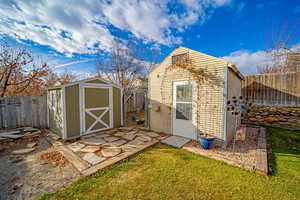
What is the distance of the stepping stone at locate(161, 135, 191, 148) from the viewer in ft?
13.9

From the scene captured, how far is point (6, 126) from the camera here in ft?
18.9

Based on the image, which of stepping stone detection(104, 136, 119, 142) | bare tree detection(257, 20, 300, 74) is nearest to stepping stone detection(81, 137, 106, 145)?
stepping stone detection(104, 136, 119, 142)

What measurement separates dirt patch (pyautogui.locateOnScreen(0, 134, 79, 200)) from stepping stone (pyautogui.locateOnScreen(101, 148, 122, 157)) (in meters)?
0.86

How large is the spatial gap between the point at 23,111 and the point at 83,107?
3.85 meters

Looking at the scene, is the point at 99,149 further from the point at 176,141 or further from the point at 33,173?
the point at 176,141

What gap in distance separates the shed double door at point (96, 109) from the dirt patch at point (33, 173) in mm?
1574

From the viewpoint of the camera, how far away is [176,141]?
14.7ft

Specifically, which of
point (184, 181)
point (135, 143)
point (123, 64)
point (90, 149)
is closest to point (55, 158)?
point (90, 149)

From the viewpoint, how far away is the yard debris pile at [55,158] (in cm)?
310

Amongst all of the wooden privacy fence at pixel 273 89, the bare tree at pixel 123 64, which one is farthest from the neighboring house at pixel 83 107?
the wooden privacy fence at pixel 273 89

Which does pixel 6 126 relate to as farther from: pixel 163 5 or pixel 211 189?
pixel 163 5

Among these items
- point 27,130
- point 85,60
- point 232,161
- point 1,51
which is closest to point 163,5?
point 232,161

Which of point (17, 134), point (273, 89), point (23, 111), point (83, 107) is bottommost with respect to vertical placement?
point (17, 134)

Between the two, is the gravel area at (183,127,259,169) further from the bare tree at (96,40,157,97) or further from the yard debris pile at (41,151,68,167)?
the bare tree at (96,40,157,97)
